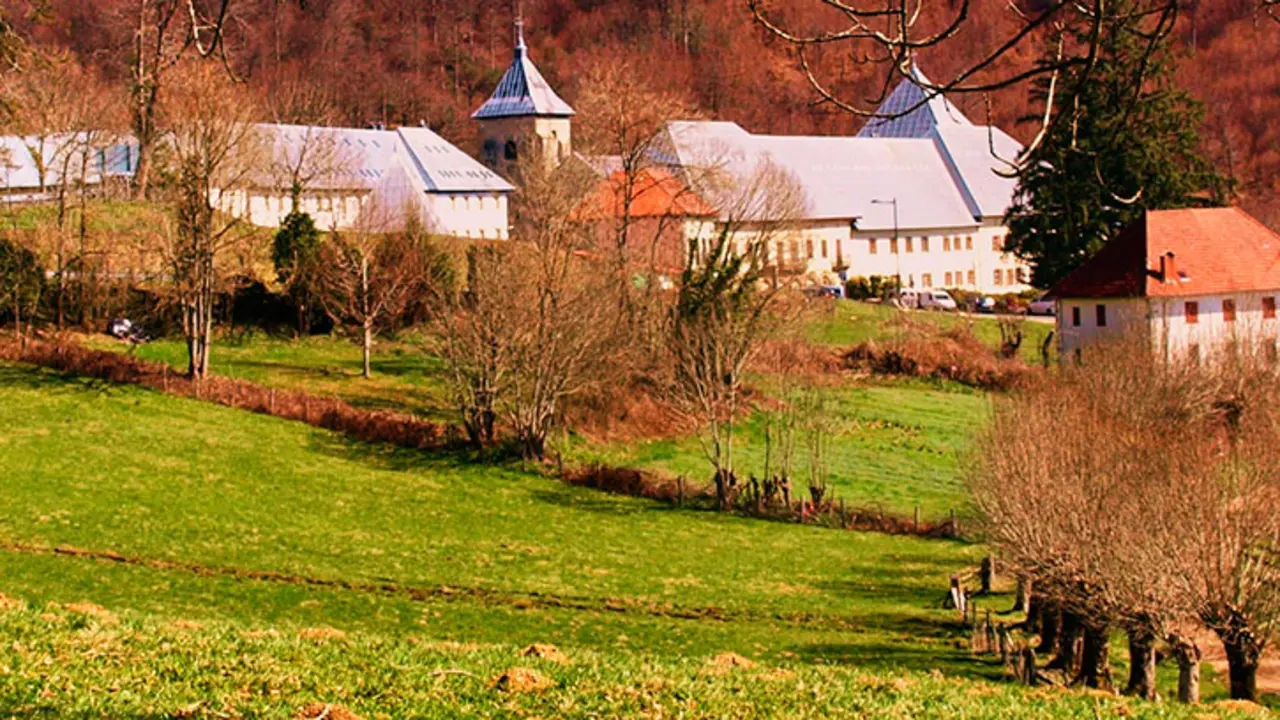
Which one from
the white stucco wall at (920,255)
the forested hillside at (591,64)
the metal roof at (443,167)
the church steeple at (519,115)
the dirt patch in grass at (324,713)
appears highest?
the forested hillside at (591,64)

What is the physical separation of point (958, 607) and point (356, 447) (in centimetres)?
1532

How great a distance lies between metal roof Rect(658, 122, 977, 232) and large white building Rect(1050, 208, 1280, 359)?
31.3 m

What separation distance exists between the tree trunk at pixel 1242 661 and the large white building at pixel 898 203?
56919mm

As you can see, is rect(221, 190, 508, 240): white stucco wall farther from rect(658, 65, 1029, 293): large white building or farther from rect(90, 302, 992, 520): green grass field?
rect(658, 65, 1029, 293): large white building

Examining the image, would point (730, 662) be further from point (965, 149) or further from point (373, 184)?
point (965, 149)

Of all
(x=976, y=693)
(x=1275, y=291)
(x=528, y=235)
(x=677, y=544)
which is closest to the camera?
(x=976, y=693)

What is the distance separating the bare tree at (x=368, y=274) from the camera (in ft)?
145

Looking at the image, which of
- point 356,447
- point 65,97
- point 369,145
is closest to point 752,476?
point 356,447

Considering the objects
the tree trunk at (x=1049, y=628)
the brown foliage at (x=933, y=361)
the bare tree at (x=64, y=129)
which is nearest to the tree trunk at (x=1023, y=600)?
the tree trunk at (x=1049, y=628)

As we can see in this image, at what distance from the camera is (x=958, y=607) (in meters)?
25.3

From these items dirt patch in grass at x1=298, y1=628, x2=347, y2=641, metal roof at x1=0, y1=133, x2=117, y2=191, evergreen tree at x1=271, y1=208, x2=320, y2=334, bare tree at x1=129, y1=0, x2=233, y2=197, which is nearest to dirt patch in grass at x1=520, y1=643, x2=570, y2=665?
dirt patch in grass at x1=298, y1=628, x2=347, y2=641

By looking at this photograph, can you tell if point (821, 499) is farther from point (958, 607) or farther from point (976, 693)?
point (976, 693)

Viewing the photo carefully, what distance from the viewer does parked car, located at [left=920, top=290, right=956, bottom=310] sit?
6844cm

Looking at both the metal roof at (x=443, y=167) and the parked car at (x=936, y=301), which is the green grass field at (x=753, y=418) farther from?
the metal roof at (x=443, y=167)
